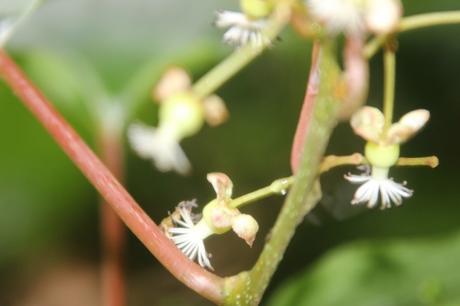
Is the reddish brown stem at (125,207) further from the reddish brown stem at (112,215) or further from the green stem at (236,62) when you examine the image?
the reddish brown stem at (112,215)

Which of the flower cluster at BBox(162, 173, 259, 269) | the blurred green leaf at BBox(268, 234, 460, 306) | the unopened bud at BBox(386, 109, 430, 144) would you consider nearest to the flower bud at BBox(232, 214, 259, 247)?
the flower cluster at BBox(162, 173, 259, 269)

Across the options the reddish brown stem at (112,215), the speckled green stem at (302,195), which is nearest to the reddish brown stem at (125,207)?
the speckled green stem at (302,195)

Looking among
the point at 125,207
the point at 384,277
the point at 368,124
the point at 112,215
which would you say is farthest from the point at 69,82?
the point at 368,124

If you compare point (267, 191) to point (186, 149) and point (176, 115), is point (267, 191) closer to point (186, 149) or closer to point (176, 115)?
point (176, 115)

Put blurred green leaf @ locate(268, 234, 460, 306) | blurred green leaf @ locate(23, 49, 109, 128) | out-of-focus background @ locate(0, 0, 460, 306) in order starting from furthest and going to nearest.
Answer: out-of-focus background @ locate(0, 0, 460, 306)
blurred green leaf @ locate(23, 49, 109, 128)
blurred green leaf @ locate(268, 234, 460, 306)

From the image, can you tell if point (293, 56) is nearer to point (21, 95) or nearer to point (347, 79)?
point (21, 95)

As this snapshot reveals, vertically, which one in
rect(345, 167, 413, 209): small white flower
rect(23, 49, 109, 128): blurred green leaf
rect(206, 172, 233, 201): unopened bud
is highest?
rect(23, 49, 109, 128): blurred green leaf

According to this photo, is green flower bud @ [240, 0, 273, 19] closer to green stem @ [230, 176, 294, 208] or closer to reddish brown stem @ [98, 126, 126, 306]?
green stem @ [230, 176, 294, 208]
